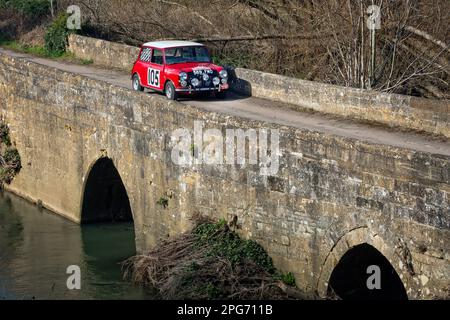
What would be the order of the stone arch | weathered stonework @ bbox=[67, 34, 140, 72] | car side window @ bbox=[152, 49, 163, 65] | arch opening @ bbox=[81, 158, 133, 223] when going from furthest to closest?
1. weathered stonework @ bbox=[67, 34, 140, 72]
2. arch opening @ bbox=[81, 158, 133, 223]
3. car side window @ bbox=[152, 49, 163, 65]
4. the stone arch

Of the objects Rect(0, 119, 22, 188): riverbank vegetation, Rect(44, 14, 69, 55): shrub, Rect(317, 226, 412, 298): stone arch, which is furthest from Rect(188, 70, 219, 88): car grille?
Rect(44, 14, 69, 55): shrub

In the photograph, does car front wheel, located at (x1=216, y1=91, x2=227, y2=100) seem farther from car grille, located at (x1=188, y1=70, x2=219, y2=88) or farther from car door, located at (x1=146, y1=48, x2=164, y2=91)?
car door, located at (x1=146, y1=48, x2=164, y2=91)

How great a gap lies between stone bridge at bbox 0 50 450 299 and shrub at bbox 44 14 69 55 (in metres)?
3.53

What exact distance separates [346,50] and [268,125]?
6577 millimetres

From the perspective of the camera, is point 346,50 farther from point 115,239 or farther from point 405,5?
point 115,239

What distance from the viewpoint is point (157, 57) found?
24.0 metres

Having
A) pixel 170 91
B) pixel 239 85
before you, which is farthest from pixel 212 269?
pixel 239 85

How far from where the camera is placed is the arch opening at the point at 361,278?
18.5 metres

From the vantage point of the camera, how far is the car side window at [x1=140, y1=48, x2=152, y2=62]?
24328mm

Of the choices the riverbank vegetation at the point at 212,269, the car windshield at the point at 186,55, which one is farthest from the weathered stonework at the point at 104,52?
the riverbank vegetation at the point at 212,269

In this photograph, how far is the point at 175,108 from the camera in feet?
70.2

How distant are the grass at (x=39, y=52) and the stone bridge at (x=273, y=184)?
2.51m

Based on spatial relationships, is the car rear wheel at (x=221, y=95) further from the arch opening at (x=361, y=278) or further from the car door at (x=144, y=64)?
the arch opening at (x=361, y=278)

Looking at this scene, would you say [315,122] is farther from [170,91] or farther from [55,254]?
[55,254]
